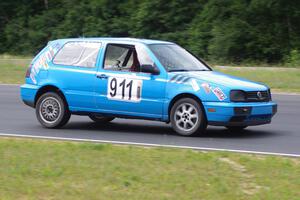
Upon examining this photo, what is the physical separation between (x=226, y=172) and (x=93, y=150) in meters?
2.16

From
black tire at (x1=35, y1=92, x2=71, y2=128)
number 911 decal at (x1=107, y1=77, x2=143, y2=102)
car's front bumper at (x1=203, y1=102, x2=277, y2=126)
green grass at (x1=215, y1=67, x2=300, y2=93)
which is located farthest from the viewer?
green grass at (x1=215, y1=67, x2=300, y2=93)

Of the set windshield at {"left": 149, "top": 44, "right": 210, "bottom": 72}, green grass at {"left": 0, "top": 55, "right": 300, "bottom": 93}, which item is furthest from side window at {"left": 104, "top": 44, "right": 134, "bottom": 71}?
green grass at {"left": 0, "top": 55, "right": 300, "bottom": 93}

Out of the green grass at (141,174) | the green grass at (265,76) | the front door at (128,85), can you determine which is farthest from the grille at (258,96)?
the green grass at (265,76)

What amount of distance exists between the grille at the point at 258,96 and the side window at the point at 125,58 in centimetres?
174

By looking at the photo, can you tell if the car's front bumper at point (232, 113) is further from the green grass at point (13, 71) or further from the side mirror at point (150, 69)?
the green grass at point (13, 71)

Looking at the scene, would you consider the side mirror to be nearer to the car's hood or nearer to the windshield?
the windshield

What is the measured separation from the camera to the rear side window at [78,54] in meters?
13.0

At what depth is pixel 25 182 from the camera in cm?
810

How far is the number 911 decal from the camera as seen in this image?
40.6 feet

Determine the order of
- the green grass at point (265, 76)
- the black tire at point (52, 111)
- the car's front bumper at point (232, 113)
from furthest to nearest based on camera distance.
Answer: the green grass at point (265, 76) → the black tire at point (52, 111) → the car's front bumper at point (232, 113)

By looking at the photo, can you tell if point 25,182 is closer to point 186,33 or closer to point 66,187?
point 66,187

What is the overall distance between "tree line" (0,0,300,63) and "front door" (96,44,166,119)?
2101 cm

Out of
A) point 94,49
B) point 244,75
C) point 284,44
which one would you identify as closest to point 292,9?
point 284,44

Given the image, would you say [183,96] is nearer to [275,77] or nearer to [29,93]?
[29,93]
